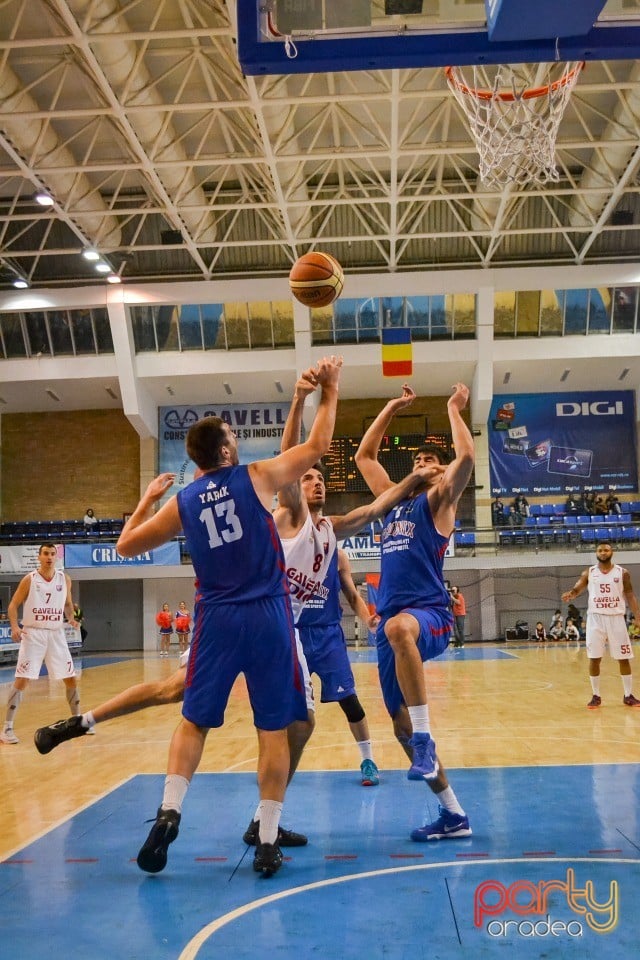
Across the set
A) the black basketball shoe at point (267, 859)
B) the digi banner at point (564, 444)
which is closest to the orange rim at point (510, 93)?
the black basketball shoe at point (267, 859)

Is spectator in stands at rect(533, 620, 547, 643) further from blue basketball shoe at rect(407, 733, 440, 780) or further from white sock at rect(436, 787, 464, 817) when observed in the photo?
blue basketball shoe at rect(407, 733, 440, 780)

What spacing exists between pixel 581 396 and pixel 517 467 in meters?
3.32

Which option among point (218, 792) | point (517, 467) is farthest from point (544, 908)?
point (517, 467)

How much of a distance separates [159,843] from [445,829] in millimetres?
1527

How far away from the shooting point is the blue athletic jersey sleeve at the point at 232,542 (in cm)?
412

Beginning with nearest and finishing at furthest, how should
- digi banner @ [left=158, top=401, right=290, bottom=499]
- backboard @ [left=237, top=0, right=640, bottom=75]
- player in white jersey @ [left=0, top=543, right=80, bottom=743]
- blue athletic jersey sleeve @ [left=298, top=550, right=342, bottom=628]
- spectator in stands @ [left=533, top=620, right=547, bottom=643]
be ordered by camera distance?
backboard @ [left=237, top=0, right=640, bottom=75]
blue athletic jersey sleeve @ [left=298, top=550, right=342, bottom=628]
player in white jersey @ [left=0, top=543, right=80, bottom=743]
spectator in stands @ [left=533, top=620, right=547, bottom=643]
digi banner @ [left=158, top=401, right=290, bottom=499]

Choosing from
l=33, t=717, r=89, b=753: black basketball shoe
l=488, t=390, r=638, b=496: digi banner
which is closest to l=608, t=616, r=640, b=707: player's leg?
l=33, t=717, r=89, b=753: black basketball shoe

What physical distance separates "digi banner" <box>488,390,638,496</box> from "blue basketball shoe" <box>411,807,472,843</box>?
26346 millimetres

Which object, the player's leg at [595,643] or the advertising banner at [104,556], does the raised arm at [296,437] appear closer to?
the player's leg at [595,643]

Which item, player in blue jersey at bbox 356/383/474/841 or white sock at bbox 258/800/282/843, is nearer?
white sock at bbox 258/800/282/843

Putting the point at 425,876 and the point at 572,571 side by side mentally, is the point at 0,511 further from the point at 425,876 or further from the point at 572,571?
the point at 425,876

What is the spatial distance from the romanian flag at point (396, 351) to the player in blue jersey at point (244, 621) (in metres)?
22.7

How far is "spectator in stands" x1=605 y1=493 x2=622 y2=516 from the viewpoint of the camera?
1133 inches

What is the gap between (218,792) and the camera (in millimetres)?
5988
